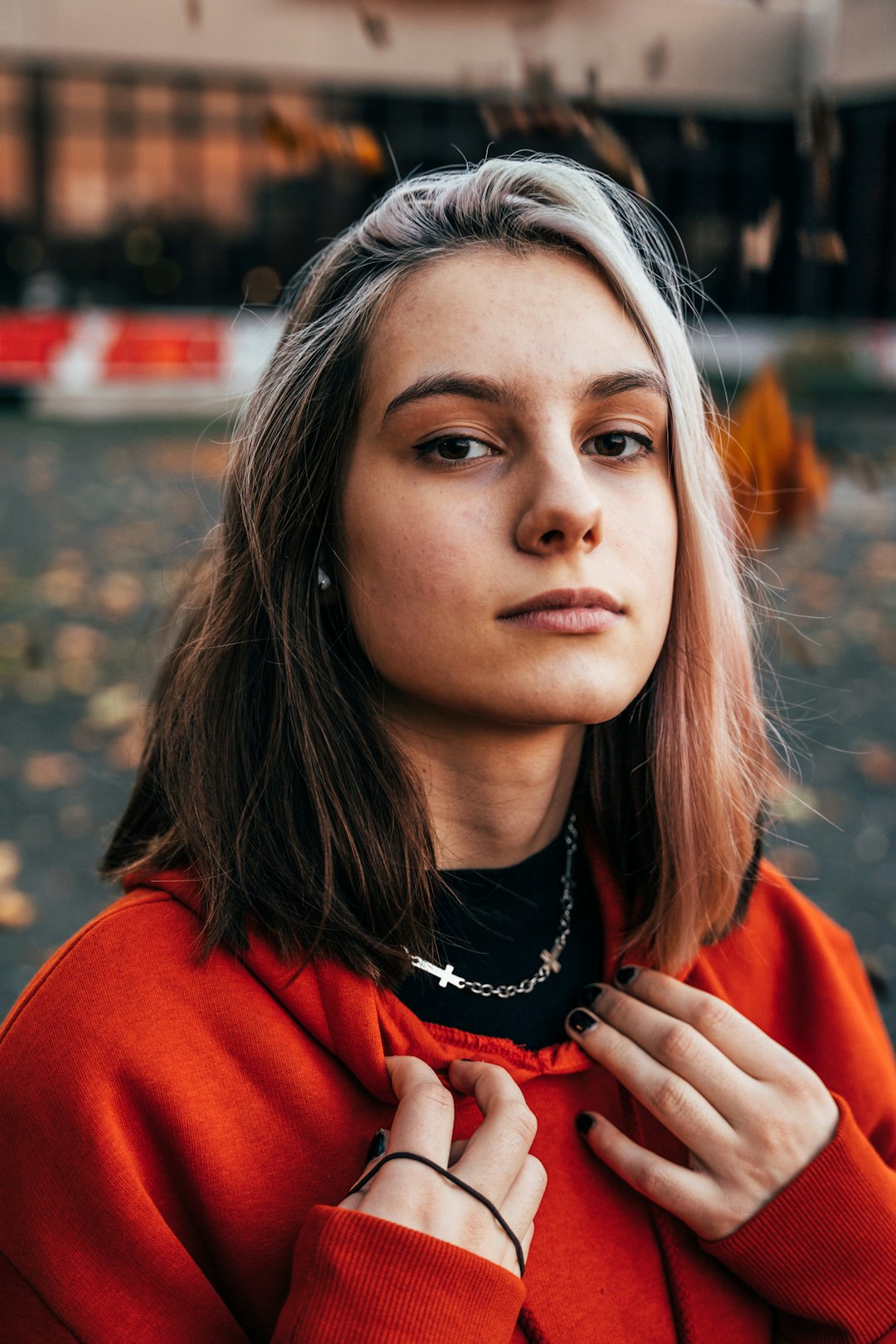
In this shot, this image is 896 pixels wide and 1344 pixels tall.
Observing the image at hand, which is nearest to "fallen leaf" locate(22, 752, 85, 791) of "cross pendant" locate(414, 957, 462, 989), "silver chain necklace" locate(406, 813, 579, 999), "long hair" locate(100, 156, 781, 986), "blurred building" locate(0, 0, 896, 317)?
"long hair" locate(100, 156, 781, 986)

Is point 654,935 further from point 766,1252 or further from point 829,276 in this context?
point 829,276

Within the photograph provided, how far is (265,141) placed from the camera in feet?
66.4

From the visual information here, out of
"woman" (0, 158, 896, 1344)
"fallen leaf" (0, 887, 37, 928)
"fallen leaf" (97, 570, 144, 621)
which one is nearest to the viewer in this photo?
"woman" (0, 158, 896, 1344)

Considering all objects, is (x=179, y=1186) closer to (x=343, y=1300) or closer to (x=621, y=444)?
(x=343, y=1300)

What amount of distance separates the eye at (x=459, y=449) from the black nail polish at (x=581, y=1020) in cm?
75

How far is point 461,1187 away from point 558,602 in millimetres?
675

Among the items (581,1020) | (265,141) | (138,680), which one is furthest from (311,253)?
(581,1020)

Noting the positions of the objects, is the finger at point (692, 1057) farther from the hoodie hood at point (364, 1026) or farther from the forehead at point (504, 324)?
the forehead at point (504, 324)

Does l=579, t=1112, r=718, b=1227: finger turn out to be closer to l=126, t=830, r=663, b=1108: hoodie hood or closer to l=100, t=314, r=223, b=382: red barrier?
l=126, t=830, r=663, b=1108: hoodie hood

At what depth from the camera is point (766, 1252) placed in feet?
5.05

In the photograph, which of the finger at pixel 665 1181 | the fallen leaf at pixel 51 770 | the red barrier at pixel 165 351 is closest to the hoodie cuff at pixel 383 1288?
the finger at pixel 665 1181

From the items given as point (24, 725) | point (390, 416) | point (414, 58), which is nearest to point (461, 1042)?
point (390, 416)

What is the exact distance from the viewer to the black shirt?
1664 millimetres

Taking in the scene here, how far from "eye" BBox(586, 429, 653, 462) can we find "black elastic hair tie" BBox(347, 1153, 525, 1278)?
2.89 ft
